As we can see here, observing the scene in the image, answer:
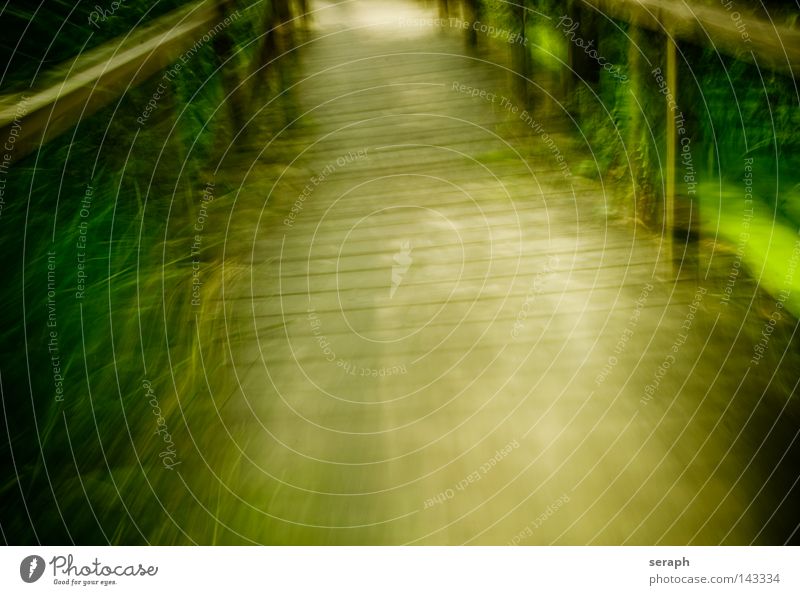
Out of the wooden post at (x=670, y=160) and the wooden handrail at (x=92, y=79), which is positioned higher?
the wooden handrail at (x=92, y=79)

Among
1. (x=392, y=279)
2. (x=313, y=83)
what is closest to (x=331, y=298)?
(x=392, y=279)

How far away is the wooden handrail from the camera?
0.97 m

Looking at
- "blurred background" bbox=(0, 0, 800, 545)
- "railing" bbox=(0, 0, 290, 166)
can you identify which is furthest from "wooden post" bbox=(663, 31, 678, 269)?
"railing" bbox=(0, 0, 290, 166)

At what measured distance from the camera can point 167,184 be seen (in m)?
1.24

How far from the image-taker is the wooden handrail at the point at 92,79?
38.2 inches

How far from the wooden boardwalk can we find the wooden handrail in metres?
0.33

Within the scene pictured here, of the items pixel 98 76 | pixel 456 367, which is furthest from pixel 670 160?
pixel 98 76

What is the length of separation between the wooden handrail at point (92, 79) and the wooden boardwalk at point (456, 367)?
0.33 m

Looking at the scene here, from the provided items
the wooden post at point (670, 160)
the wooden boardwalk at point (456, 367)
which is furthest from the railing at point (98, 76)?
A: the wooden post at point (670, 160)

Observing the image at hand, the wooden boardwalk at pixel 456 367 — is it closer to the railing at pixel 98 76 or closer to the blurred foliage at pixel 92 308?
the blurred foliage at pixel 92 308

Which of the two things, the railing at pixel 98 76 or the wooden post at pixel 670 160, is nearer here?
the railing at pixel 98 76

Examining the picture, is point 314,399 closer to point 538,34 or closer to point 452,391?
point 452,391

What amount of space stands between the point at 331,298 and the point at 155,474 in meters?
0.48

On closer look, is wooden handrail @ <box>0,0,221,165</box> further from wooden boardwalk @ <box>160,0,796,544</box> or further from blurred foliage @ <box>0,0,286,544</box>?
wooden boardwalk @ <box>160,0,796,544</box>
